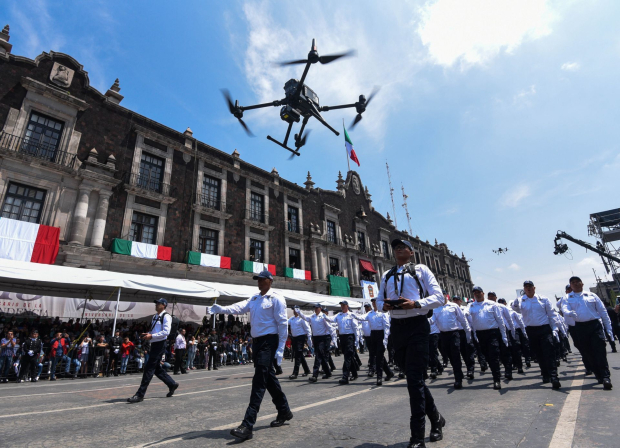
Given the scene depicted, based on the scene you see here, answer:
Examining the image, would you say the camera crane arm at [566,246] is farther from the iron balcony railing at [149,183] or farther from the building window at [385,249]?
the iron balcony railing at [149,183]

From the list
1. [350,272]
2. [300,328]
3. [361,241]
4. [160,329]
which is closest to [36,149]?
[160,329]

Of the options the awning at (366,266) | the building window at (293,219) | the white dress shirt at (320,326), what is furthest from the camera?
the awning at (366,266)

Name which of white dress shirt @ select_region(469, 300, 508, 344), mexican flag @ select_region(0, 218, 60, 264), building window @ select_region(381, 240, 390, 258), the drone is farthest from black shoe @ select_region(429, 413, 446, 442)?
building window @ select_region(381, 240, 390, 258)

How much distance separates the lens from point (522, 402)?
4648 mm

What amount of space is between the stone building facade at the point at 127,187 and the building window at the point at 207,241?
0.07 meters

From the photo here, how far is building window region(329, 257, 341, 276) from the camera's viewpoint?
30.5 metres

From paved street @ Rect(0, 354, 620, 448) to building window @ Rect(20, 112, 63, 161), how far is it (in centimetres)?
1422

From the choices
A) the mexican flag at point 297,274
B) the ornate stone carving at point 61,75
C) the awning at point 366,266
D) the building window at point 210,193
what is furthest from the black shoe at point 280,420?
the awning at point 366,266

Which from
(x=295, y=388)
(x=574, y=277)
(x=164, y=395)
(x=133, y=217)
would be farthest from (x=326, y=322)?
(x=133, y=217)

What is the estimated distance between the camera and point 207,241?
21.9 m

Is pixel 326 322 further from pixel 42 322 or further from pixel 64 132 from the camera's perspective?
pixel 64 132

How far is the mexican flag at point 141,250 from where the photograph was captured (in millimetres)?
17266

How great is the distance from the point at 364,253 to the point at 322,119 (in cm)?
2453

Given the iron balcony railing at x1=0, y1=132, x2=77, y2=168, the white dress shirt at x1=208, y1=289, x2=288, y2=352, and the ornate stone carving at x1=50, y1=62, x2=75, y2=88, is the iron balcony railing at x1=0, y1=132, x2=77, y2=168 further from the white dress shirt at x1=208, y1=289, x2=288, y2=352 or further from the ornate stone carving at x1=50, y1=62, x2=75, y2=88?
the white dress shirt at x1=208, y1=289, x2=288, y2=352
